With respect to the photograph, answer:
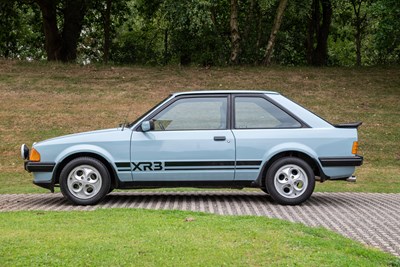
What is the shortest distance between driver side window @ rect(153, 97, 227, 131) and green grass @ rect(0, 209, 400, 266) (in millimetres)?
2098

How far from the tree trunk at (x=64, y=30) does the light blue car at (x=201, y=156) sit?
21865mm

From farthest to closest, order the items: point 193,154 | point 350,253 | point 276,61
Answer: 1. point 276,61
2. point 193,154
3. point 350,253

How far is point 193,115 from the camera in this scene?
9.58 meters

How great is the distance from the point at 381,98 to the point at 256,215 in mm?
16348

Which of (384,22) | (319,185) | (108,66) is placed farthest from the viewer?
(108,66)

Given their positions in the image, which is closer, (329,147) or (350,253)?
(350,253)

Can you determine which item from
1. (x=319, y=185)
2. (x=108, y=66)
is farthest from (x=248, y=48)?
(x=319, y=185)

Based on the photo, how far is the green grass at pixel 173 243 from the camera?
5566 mm

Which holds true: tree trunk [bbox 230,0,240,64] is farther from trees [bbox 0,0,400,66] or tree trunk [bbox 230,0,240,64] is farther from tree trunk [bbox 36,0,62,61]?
tree trunk [bbox 36,0,62,61]

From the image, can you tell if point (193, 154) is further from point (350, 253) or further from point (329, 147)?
point (350, 253)

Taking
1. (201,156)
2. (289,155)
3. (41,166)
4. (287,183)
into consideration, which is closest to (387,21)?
(289,155)

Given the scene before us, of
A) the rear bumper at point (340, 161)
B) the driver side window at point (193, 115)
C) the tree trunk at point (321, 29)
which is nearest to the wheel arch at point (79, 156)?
the driver side window at point (193, 115)

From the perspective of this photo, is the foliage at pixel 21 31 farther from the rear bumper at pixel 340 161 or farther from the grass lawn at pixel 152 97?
the rear bumper at pixel 340 161

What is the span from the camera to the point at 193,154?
30.8ft
